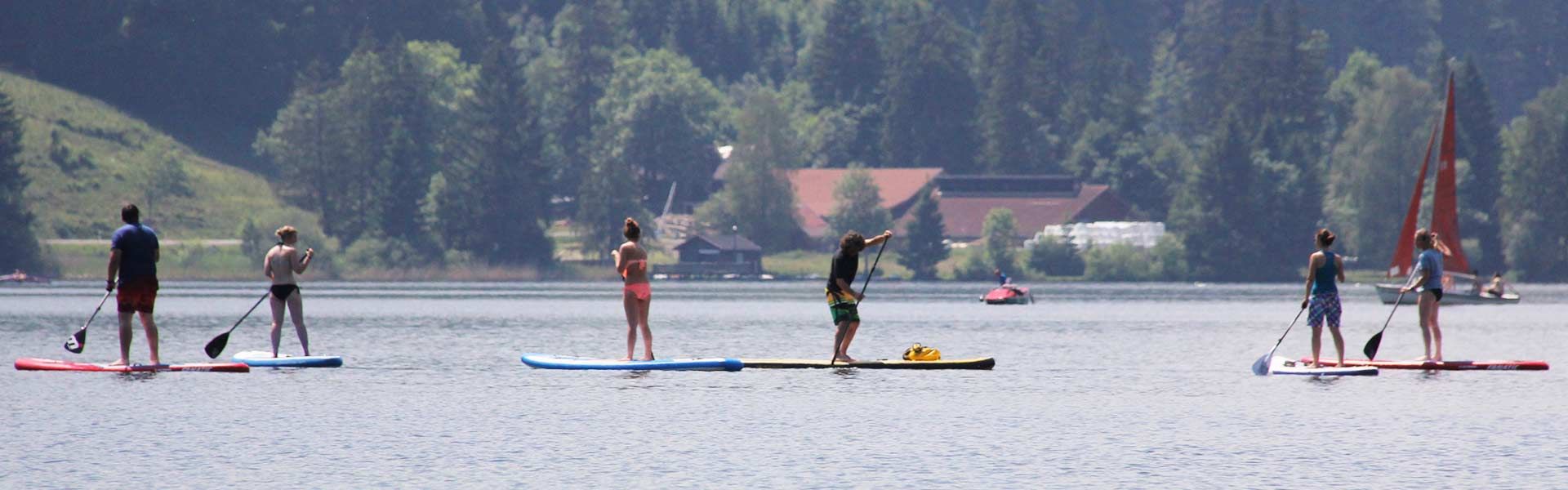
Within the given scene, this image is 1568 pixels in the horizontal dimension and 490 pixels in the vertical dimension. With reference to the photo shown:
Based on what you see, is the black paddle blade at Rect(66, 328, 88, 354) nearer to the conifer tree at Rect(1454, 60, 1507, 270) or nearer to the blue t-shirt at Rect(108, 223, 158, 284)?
the blue t-shirt at Rect(108, 223, 158, 284)

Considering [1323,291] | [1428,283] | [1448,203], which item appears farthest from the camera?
[1448,203]

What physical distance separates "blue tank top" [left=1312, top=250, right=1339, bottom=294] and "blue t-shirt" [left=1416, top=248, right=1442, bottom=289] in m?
1.49

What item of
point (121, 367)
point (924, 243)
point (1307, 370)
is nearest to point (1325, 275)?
point (1307, 370)

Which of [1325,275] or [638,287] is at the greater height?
[1325,275]

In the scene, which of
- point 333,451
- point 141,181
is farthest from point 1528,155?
point 333,451

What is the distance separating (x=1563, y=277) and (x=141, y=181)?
288ft

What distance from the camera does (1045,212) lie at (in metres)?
195

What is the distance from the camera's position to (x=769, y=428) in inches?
1155

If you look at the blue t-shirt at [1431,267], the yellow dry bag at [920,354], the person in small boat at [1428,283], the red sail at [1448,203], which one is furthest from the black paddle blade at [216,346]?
the red sail at [1448,203]

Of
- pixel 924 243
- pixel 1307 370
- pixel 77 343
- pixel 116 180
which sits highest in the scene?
pixel 116 180

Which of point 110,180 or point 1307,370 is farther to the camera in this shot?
point 110,180

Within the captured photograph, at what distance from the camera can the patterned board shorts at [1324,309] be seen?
36.7 metres

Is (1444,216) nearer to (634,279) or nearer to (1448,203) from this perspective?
(1448,203)

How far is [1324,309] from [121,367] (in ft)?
54.8
